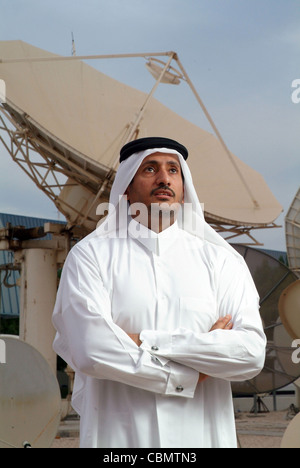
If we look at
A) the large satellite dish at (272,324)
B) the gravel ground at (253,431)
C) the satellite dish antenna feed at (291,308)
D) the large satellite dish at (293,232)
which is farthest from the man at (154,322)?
the large satellite dish at (293,232)

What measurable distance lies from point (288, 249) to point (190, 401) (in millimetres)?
16919

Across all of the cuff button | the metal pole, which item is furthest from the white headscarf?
the metal pole

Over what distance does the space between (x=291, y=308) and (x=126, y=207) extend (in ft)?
29.1

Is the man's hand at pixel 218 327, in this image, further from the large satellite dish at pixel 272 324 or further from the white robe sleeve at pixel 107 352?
the large satellite dish at pixel 272 324

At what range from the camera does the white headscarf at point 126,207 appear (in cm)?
390

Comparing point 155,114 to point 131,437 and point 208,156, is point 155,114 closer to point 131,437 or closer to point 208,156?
point 208,156

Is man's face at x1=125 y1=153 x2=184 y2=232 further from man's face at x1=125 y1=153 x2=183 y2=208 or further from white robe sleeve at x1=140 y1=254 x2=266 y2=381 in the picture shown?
white robe sleeve at x1=140 y1=254 x2=266 y2=381

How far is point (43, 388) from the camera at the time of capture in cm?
1002

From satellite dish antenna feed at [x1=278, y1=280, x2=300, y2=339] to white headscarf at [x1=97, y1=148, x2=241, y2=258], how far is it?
853 cm

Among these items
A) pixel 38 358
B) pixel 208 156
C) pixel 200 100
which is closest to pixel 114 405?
pixel 38 358

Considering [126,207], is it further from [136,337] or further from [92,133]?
[92,133]

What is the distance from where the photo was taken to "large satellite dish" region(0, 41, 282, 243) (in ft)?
57.0

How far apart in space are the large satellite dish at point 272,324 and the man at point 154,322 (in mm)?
11772

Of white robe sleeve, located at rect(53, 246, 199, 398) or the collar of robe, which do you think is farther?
the collar of robe
